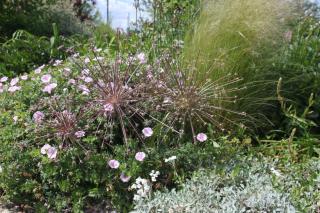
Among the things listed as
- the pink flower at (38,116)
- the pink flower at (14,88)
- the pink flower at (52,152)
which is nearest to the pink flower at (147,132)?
the pink flower at (52,152)

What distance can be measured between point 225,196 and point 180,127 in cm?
79

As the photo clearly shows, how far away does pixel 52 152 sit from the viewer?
9.55 feet

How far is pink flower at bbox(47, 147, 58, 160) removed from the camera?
289cm

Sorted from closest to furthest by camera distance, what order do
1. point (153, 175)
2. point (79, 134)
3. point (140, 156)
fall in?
point (153, 175)
point (140, 156)
point (79, 134)

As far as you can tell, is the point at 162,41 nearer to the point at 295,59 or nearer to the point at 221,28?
the point at 221,28

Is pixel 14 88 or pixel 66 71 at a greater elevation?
pixel 66 71

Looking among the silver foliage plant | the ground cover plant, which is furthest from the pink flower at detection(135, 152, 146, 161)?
the silver foliage plant

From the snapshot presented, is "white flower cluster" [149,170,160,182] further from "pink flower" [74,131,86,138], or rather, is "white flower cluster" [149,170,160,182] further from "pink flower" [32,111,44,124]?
"pink flower" [32,111,44,124]

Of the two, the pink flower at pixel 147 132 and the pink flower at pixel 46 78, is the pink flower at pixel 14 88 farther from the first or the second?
the pink flower at pixel 147 132

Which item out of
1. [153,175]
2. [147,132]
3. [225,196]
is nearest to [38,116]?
[147,132]

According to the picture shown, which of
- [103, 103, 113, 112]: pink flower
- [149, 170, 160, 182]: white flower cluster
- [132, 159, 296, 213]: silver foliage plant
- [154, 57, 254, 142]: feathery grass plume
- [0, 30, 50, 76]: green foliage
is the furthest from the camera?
[0, 30, 50, 76]: green foliage

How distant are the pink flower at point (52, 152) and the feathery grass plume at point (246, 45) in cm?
121

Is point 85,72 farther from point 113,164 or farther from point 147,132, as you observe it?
point 113,164

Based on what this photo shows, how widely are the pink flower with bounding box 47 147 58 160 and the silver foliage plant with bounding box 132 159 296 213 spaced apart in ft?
1.84
